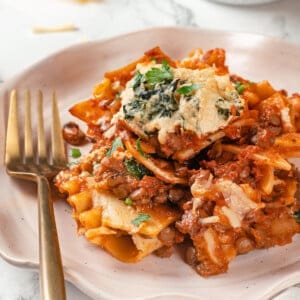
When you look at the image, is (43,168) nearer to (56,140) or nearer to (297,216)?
(56,140)

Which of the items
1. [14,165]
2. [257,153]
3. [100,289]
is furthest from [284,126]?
[14,165]

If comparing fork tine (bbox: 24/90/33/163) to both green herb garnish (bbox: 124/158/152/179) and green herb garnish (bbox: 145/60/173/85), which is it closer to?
green herb garnish (bbox: 124/158/152/179)

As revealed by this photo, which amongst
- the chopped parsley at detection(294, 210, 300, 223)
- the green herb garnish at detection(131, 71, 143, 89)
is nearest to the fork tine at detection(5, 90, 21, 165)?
the green herb garnish at detection(131, 71, 143, 89)

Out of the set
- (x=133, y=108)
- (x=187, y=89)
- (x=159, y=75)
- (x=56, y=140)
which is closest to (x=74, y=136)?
(x=56, y=140)

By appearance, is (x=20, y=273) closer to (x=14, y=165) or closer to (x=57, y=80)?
(x=14, y=165)

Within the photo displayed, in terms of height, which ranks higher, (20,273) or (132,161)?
(132,161)

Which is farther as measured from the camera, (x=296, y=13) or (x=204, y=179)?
(x=296, y=13)
